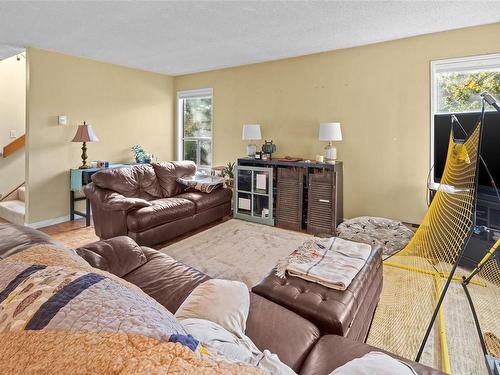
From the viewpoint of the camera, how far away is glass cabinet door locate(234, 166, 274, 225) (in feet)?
14.4

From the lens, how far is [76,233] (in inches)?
156

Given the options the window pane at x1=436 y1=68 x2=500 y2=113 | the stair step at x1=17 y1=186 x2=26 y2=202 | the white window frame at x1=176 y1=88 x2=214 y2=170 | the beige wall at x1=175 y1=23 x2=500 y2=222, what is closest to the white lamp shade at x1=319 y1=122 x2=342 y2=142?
the beige wall at x1=175 y1=23 x2=500 y2=222

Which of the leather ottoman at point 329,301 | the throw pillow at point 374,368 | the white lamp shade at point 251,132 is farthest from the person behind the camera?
Answer: the white lamp shade at point 251,132

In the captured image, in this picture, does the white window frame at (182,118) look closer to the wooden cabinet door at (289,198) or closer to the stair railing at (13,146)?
the wooden cabinet door at (289,198)

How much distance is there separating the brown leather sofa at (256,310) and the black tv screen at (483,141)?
2.41 meters

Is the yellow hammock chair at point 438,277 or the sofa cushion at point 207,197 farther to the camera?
the sofa cushion at point 207,197

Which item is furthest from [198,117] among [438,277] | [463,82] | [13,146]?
[438,277]

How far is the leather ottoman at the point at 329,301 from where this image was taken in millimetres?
1443

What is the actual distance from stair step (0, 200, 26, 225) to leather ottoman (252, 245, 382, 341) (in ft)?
14.3

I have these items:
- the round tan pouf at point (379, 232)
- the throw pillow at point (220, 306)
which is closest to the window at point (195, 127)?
the round tan pouf at point (379, 232)

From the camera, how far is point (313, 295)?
5.23ft

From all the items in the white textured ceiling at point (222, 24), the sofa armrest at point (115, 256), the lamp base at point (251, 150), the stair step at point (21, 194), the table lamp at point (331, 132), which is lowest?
the sofa armrest at point (115, 256)

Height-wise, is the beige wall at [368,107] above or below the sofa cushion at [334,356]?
above

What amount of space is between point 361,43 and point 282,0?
166 cm
